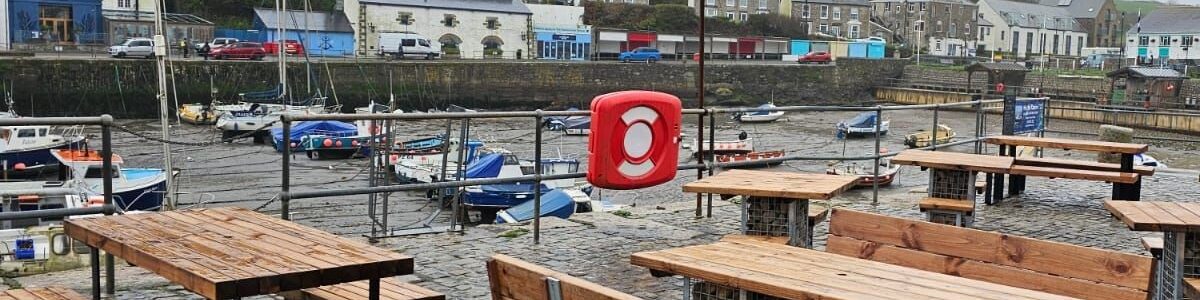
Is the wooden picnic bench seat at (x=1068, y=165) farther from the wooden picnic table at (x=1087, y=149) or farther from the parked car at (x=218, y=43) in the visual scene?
the parked car at (x=218, y=43)

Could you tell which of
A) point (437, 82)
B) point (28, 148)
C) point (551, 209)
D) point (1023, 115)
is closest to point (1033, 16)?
point (437, 82)

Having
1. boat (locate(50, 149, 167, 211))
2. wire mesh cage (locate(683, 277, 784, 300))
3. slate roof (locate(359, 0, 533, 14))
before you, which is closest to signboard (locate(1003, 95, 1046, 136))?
wire mesh cage (locate(683, 277, 784, 300))

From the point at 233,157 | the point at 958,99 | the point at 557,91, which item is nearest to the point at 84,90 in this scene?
the point at 233,157

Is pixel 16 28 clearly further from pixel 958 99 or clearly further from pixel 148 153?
pixel 958 99

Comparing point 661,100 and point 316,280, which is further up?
point 661,100

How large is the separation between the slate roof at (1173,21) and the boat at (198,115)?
56.0 metres

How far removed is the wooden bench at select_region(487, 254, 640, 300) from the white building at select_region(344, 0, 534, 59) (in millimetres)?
54313

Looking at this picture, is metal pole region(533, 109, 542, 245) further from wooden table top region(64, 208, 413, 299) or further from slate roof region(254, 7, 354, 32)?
slate roof region(254, 7, 354, 32)

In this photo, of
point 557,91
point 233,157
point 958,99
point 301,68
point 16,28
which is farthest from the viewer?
point 958,99

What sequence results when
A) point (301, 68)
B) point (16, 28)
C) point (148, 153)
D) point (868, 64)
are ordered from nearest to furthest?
1. point (148, 153)
2. point (301, 68)
3. point (16, 28)
4. point (868, 64)

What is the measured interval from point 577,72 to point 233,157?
77.4 feet

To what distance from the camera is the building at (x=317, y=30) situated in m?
54.7

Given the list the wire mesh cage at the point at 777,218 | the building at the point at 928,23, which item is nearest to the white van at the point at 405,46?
the building at the point at 928,23

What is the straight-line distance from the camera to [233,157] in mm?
32344
